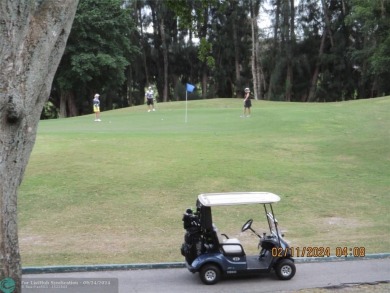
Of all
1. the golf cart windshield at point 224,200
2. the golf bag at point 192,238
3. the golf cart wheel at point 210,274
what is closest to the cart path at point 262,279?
the golf cart wheel at point 210,274

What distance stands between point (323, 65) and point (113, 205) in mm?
48636

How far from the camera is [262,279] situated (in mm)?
8055

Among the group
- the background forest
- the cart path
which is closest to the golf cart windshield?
the cart path

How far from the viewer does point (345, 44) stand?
56.9 m

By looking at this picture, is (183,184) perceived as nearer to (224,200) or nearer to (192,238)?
(192,238)

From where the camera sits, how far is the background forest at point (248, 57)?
54.2 meters

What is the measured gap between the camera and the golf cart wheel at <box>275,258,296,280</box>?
7887 millimetres

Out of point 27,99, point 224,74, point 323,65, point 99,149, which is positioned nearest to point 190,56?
point 224,74

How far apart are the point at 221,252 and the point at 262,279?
82cm

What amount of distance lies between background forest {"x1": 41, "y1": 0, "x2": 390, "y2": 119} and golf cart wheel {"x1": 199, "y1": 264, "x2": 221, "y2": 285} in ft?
143

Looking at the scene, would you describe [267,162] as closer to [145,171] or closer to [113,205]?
[145,171]
